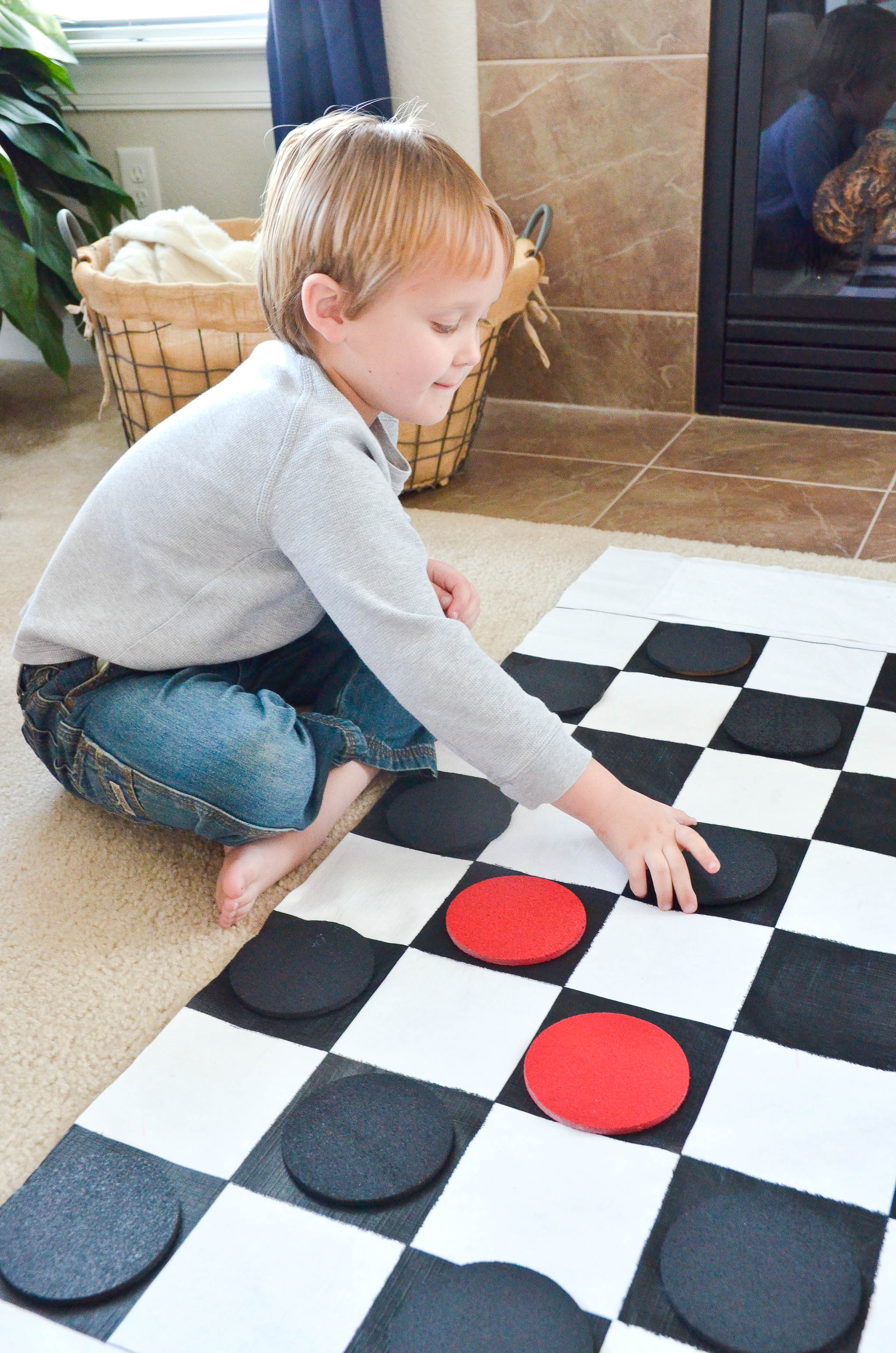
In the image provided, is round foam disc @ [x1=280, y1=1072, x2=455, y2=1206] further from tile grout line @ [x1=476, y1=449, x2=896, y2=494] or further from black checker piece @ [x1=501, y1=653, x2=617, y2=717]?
tile grout line @ [x1=476, y1=449, x2=896, y2=494]

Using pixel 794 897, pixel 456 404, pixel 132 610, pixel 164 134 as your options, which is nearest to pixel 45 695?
pixel 132 610

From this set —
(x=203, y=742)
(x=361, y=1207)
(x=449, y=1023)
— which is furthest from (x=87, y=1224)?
(x=203, y=742)

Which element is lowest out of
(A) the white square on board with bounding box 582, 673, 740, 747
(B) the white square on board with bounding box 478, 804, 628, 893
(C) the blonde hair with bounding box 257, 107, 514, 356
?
(A) the white square on board with bounding box 582, 673, 740, 747


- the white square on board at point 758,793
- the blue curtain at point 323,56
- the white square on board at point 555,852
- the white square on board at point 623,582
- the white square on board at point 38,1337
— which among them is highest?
the blue curtain at point 323,56

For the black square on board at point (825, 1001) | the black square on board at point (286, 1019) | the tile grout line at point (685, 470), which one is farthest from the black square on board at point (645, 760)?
the tile grout line at point (685, 470)

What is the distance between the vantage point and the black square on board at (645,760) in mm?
1038

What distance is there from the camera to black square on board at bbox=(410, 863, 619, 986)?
83 cm

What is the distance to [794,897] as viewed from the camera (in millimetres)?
885

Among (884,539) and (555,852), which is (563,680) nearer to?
(555,852)

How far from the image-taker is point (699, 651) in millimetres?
1245

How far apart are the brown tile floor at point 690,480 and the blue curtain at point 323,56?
0.59 meters

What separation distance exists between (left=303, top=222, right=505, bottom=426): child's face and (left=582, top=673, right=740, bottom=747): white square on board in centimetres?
38

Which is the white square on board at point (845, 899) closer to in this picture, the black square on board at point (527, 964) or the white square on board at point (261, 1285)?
the black square on board at point (527, 964)

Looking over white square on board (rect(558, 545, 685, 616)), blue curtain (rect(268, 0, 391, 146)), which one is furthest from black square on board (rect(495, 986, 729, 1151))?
blue curtain (rect(268, 0, 391, 146))
